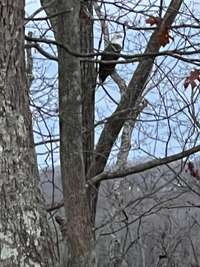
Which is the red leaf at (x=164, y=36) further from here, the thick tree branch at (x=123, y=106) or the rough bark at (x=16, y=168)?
the rough bark at (x=16, y=168)

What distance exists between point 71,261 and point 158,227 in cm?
561

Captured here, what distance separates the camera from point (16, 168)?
1781 mm

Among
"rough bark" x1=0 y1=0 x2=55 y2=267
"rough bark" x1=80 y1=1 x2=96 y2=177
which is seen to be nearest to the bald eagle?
"rough bark" x1=80 y1=1 x2=96 y2=177

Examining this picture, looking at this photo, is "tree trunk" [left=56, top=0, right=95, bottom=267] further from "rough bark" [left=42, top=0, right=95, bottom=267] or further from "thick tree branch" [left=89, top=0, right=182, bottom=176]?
"thick tree branch" [left=89, top=0, right=182, bottom=176]

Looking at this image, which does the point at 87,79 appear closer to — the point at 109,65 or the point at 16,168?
the point at 109,65

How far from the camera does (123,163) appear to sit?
4996 mm

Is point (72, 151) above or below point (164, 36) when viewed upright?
below

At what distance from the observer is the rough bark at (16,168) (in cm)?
170

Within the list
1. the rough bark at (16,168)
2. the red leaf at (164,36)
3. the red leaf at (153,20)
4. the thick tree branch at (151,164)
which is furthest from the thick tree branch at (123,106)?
the rough bark at (16,168)

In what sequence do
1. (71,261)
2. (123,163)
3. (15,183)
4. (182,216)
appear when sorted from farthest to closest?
(182,216) → (123,163) → (71,261) → (15,183)

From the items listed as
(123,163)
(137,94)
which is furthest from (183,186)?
(137,94)

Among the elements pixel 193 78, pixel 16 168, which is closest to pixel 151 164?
pixel 193 78

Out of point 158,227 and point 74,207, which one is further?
point 158,227

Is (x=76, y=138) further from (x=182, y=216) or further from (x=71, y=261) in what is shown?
(x=182, y=216)
